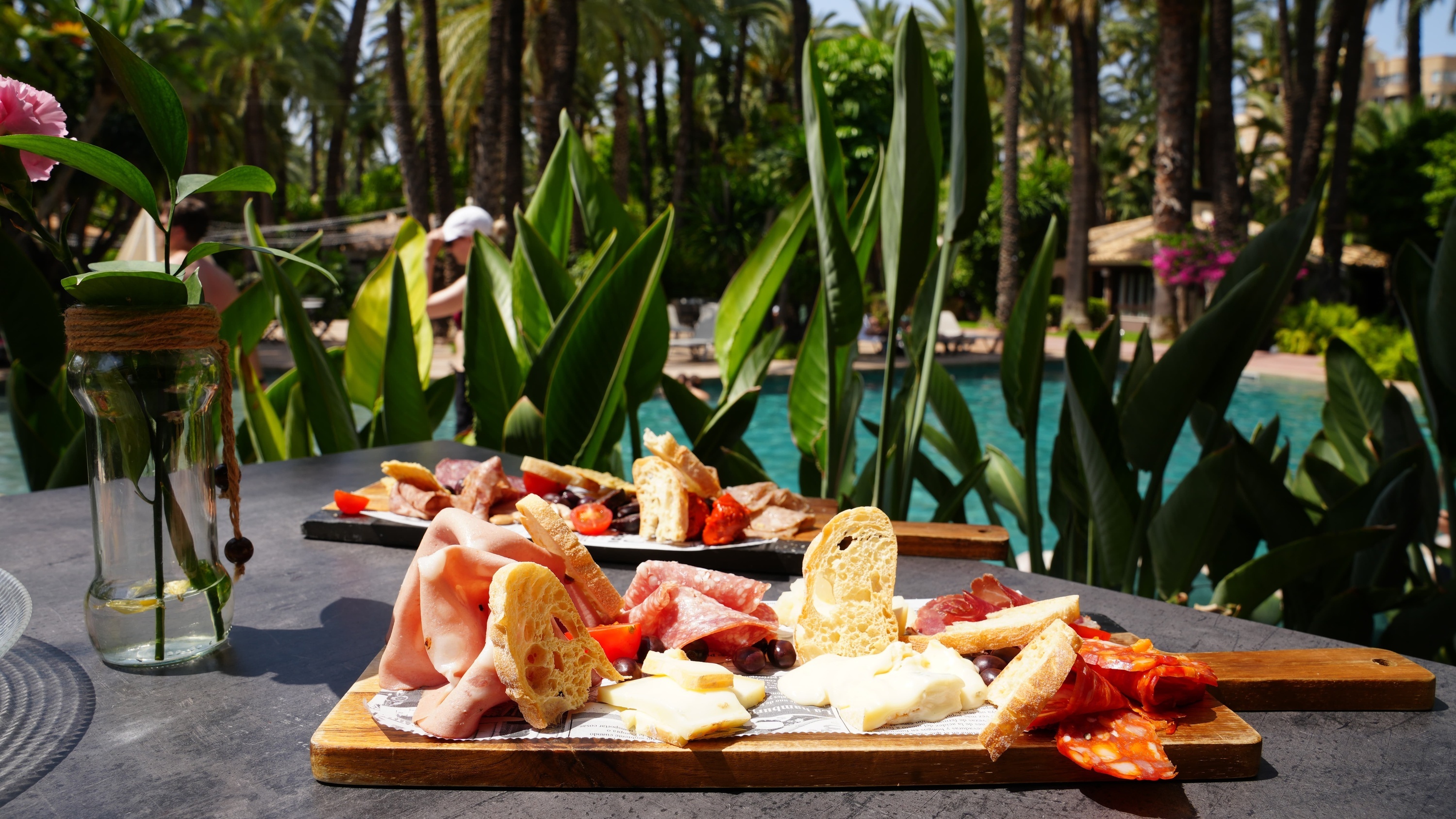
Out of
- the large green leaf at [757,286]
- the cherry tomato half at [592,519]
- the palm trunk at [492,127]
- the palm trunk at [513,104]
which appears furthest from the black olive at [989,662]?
the palm trunk at [492,127]

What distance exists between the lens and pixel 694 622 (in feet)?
3.11

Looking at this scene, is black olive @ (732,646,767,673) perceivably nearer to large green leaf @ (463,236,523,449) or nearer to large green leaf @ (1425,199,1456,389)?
large green leaf @ (463,236,523,449)

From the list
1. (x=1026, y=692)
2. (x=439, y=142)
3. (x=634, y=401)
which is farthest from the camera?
(x=439, y=142)

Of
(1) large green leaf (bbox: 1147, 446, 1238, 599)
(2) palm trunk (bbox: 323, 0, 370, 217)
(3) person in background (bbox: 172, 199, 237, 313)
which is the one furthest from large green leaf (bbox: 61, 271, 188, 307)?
(2) palm trunk (bbox: 323, 0, 370, 217)

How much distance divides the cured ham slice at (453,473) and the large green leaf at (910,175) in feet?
2.53

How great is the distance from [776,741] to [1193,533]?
112cm

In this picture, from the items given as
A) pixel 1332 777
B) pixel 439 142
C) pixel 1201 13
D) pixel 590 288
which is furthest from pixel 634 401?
pixel 1201 13

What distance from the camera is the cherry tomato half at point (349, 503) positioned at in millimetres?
1486

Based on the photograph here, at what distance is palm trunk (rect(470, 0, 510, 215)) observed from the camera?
33.4ft

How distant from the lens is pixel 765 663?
0.93 m

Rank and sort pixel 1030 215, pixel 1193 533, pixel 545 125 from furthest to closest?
pixel 1030 215
pixel 545 125
pixel 1193 533

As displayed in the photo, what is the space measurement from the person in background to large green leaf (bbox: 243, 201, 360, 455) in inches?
23.4

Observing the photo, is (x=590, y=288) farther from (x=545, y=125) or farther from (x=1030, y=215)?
(x=1030, y=215)

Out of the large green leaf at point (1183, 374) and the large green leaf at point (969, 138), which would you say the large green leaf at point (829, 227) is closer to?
the large green leaf at point (969, 138)
